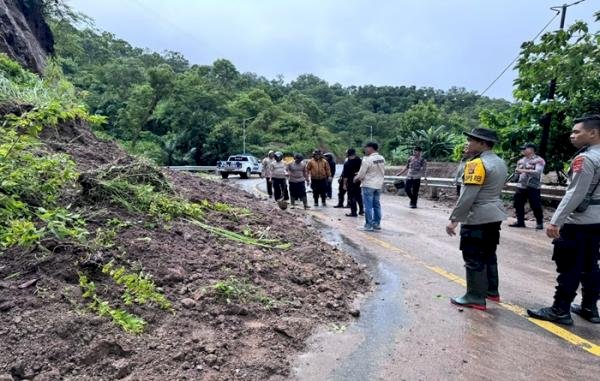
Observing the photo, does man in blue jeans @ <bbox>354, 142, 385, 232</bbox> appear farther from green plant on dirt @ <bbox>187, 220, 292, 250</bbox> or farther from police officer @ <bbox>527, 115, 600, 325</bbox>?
police officer @ <bbox>527, 115, 600, 325</bbox>

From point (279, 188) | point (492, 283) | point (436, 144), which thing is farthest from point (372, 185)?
point (436, 144)

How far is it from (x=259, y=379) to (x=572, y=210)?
309 cm

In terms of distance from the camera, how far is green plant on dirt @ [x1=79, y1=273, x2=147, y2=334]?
3281 mm

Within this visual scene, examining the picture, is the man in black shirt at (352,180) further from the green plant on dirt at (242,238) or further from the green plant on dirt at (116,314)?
the green plant on dirt at (116,314)

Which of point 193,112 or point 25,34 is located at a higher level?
point 193,112

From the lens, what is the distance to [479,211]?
459cm

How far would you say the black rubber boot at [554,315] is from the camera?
419cm

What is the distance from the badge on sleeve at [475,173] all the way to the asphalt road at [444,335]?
127 cm

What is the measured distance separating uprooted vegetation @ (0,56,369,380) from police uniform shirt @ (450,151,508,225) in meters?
1.49

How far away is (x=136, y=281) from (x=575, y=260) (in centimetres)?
391

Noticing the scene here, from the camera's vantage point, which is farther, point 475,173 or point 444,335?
point 475,173

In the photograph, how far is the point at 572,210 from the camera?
4.06 meters

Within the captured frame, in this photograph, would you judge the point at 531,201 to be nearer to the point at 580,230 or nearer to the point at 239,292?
the point at 580,230

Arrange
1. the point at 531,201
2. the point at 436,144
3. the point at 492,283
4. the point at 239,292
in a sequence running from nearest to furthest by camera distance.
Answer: the point at 239,292 → the point at 492,283 → the point at 531,201 → the point at 436,144
